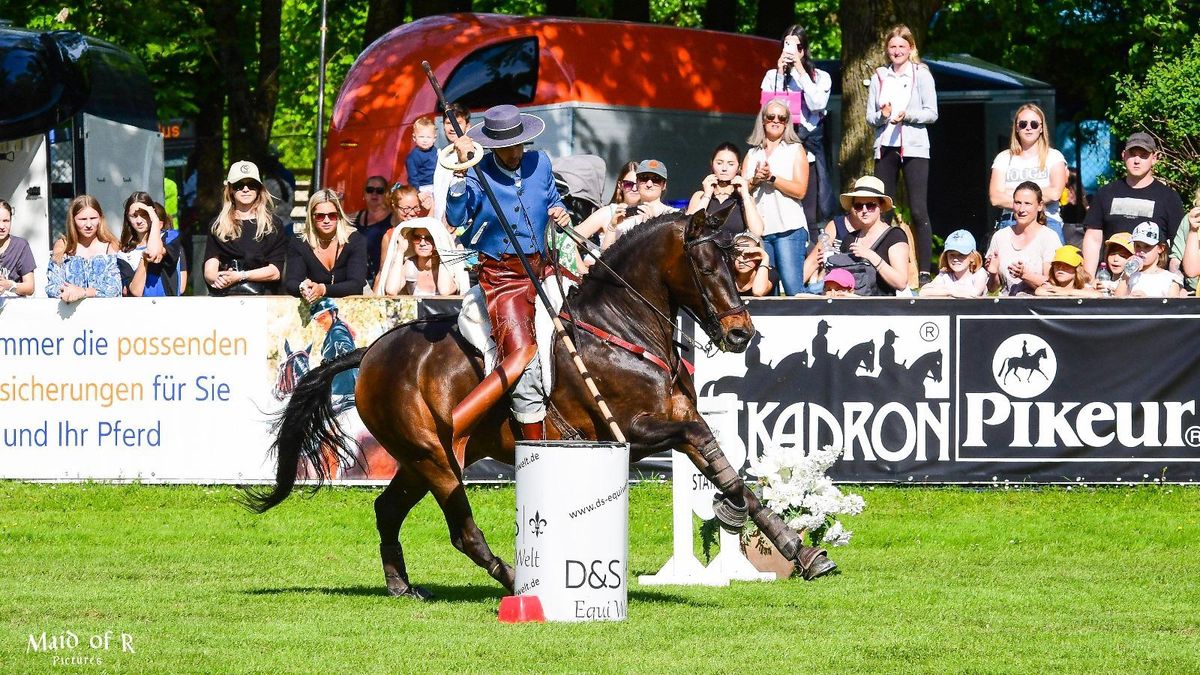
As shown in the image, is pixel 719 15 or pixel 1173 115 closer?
pixel 1173 115

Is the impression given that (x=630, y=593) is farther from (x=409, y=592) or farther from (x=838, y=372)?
(x=838, y=372)

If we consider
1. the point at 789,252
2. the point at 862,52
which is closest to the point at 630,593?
the point at 789,252

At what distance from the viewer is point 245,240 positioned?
Result: 1531 centimetres

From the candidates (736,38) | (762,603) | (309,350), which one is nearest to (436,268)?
(309,350)

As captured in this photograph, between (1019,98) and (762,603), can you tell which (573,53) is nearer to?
(1019,98)

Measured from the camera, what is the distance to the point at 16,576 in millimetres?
11625

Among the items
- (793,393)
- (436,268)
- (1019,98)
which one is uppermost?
(1019,98)

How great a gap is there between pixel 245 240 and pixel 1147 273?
287 inches

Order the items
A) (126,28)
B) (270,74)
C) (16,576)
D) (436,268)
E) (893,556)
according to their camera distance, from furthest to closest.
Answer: (270,74) → (126,28) → (436,268) → (893,556) → (16,576)

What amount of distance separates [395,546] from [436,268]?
15.8 feet

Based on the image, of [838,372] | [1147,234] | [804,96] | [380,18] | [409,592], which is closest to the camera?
[409,592]

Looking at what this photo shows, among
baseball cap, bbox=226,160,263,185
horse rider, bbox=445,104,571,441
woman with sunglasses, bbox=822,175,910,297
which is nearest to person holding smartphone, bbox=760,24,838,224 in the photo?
woman with sunglasses, bbox=822,175,910,297

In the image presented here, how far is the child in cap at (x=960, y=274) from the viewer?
14836mm

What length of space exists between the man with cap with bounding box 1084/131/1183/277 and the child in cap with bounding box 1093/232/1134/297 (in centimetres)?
30
